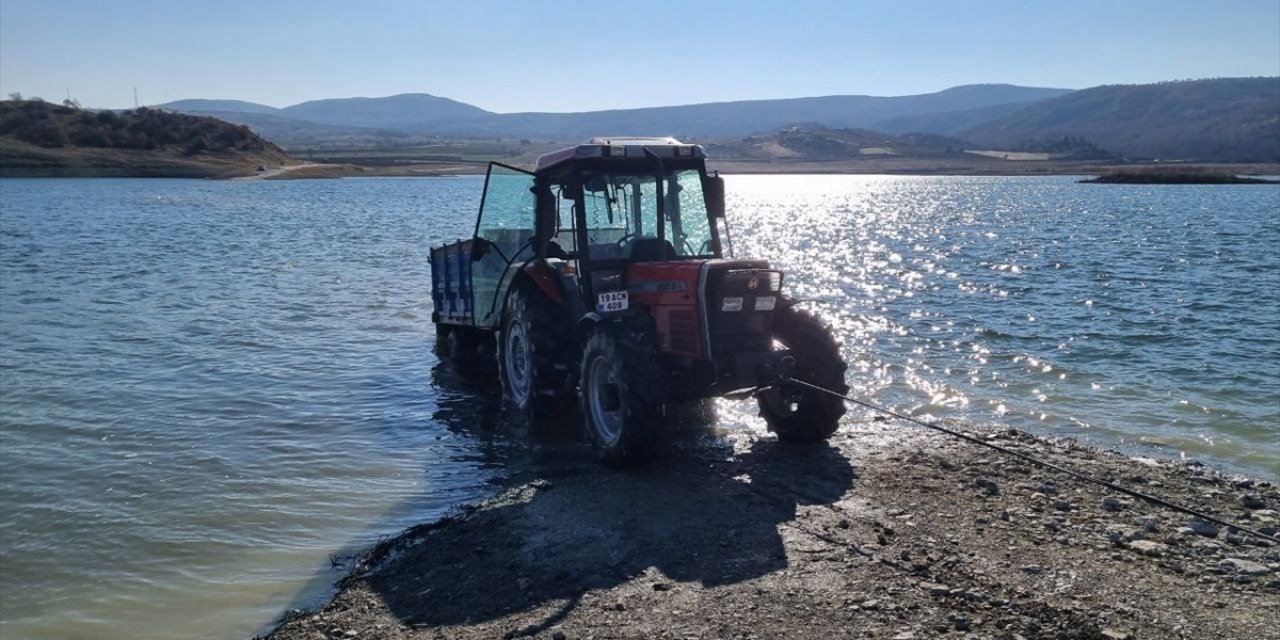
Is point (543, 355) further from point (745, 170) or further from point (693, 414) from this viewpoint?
point (745, 170)

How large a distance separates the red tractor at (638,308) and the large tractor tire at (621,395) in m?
0.01

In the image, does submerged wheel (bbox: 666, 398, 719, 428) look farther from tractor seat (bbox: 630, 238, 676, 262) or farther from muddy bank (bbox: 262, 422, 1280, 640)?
muddy bank (bbox: 262, 422, 1280, 640)

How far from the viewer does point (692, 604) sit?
576cm

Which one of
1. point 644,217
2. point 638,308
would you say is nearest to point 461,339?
point 644,217

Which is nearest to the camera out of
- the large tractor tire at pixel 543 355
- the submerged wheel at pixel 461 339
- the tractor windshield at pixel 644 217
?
the tractor windshield at pixel 644 217

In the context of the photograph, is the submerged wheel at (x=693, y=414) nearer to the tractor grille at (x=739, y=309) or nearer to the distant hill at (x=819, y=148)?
the tractor grille at (x=739, y=309)

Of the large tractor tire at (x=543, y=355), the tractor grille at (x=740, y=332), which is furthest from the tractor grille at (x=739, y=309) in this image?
the large tractor tire at (x=543, y=355)

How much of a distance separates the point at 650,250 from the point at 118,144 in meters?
77.4

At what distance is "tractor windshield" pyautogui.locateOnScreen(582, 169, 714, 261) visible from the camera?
9508 millimetres

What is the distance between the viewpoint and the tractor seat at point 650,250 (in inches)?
371

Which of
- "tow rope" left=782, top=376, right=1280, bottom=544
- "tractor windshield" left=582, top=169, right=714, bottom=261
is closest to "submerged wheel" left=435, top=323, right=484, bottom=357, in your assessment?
"tractor windshield" left=582, top=169, right=714, bottom=261

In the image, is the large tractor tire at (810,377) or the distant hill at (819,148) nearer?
the large tractor tire at (810,377)

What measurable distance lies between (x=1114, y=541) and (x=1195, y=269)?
2154cm

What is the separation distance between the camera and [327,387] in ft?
42.2
